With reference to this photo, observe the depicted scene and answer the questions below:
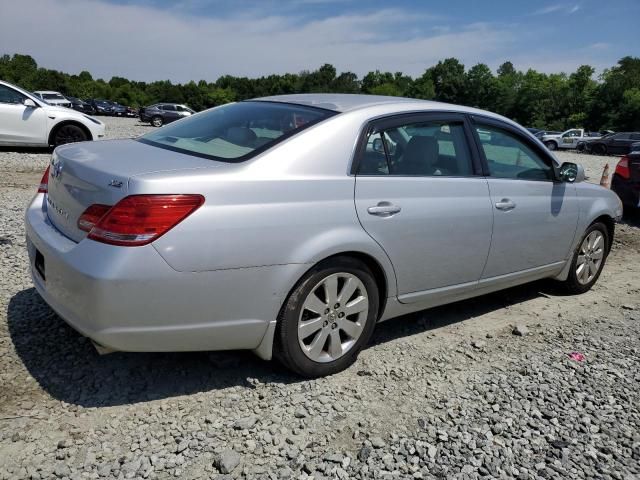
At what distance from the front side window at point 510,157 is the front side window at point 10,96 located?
10.2 m

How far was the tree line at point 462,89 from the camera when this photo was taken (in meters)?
60.9

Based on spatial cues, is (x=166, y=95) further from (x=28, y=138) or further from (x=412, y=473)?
(x=412, y=473)

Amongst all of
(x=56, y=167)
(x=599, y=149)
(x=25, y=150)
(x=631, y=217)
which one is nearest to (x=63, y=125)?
(x=25, y=150)

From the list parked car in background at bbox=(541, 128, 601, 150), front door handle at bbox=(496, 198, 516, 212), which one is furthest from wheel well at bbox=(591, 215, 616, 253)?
parked car in background at bbox=(541, 128, 601, 150)

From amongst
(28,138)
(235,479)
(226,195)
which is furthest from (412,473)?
(28,138)

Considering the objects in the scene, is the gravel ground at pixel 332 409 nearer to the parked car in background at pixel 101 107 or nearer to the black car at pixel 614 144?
the black car at pixel 614 144

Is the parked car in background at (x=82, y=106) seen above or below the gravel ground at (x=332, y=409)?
below

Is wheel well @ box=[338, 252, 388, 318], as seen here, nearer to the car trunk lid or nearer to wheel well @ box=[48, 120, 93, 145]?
the car trunk lid

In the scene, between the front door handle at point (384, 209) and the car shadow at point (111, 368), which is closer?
the car shadow at point (111, 368)

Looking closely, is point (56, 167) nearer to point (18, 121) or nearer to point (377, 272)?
point (377, 272)

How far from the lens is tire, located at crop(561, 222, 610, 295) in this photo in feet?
16.1

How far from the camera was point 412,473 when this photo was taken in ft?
8.17

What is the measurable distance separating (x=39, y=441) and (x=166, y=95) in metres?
85.6

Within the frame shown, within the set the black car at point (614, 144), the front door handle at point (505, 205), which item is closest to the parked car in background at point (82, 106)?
the black car at point (614, 144)
